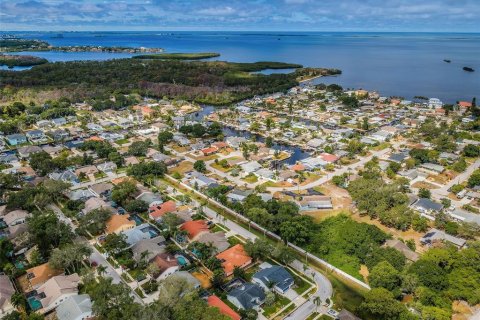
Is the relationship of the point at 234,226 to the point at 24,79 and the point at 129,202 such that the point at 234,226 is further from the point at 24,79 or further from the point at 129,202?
the point at 24,79

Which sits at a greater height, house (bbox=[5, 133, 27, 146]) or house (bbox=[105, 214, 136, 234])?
house (bbox=[5, 133, 27, 146])

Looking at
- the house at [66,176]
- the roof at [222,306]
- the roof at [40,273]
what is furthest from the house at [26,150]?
the roof at [222,306]

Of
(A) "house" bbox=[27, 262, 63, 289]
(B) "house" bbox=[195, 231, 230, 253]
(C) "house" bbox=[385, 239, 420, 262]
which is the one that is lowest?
(A) "house" bbox=[27, 262, 63, 289]

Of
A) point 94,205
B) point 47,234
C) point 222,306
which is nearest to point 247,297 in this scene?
point 222,306

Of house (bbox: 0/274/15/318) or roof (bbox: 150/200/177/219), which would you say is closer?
house (bbox: 0/274/15/318)

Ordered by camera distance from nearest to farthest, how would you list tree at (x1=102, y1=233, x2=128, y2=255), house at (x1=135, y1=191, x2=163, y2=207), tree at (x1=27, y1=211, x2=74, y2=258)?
tree at (x1=27, y1=211, x2=74, y2=258) → tree at (x1=102, y1=233, x2=128, y2=255) → house at (x1=135, y1=191, x2=163, y2=207)

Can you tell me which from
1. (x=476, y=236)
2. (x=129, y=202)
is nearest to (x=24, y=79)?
(x=129, y=202)

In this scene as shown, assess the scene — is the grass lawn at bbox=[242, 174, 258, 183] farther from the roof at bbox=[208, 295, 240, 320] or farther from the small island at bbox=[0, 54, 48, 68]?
the small island at bbox=[0, 54, 48, 68]

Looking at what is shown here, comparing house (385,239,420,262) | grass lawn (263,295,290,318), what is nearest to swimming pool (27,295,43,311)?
grass lawn (263,295,290,318)
